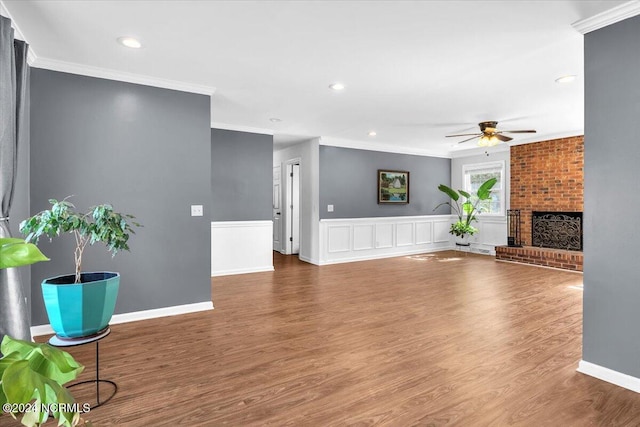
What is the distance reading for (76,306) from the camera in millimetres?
1974

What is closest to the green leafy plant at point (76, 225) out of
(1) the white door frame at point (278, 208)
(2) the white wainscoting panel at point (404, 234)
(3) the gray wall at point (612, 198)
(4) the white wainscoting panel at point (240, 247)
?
(3) the gray wall at point (612, 198)

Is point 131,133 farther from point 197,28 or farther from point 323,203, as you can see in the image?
point 323,203

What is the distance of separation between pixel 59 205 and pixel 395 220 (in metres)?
6.72

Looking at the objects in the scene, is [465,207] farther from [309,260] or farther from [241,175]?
[241,175]

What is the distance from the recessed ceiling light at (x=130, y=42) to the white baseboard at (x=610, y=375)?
4.18 m

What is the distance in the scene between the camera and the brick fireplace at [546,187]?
20.9 ft

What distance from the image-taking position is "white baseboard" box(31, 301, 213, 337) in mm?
3174

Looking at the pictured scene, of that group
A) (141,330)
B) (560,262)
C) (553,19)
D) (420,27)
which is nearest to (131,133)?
(141,330)

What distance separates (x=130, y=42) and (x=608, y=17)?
3.52 m

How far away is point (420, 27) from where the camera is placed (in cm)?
258

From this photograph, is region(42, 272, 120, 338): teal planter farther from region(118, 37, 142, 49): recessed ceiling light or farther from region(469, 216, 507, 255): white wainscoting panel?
region(469, 216, 507, 255): white wainscoting panel

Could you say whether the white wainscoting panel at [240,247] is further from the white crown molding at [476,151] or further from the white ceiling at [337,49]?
the white crown molding at [476,151]

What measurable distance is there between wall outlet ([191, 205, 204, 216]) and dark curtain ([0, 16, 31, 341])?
1.59 m

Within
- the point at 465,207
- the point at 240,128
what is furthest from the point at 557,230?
the point at 240,128
